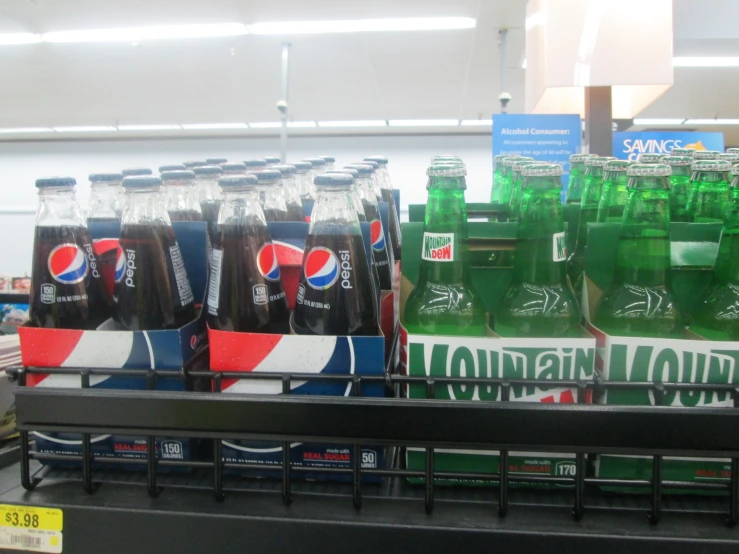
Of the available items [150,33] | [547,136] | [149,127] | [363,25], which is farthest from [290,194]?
[149,127]

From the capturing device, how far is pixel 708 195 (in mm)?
805

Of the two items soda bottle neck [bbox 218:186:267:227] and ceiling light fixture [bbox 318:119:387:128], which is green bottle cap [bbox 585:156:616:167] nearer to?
soda bottle neck [bbox 218:186:267:227]

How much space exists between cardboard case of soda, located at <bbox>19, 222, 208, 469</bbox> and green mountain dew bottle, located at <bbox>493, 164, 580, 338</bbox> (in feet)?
1.40

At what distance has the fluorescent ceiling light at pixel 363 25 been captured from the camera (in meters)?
3.83

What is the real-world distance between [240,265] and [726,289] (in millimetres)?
633

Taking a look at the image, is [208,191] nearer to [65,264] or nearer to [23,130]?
[65,264]

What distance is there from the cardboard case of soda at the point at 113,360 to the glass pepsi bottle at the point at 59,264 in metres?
0.07

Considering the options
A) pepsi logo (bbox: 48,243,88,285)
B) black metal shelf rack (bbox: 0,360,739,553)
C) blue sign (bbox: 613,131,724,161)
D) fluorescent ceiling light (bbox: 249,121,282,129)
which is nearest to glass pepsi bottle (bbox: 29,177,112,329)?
pepsi logo (bbox: 48,243,88,285)

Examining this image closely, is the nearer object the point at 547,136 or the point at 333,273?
the point at 333,273

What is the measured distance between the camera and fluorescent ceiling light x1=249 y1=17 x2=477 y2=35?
3.83 m

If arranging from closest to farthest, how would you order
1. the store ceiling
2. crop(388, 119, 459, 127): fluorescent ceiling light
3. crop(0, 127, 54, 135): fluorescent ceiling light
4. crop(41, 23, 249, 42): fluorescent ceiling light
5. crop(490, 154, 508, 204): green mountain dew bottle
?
crop(490, 154, 508, 204): green mountain dew bottle
the store ceiling
crop(41, 23, 249, 42): fluorescent ceiling light
crop(388, 119, 459, 127): fluorescent ceiling light
crop(0, 127, 54, 135): fluorescent ceiling light

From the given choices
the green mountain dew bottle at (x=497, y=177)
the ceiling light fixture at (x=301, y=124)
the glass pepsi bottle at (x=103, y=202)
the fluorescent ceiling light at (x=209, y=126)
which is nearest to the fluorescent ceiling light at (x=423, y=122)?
the ceiling light fixture at (x=301, y=124)

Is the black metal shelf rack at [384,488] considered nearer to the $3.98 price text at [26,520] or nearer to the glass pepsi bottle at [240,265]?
the $3.98 price text at [26,520]

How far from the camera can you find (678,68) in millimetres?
Answer: 4906
